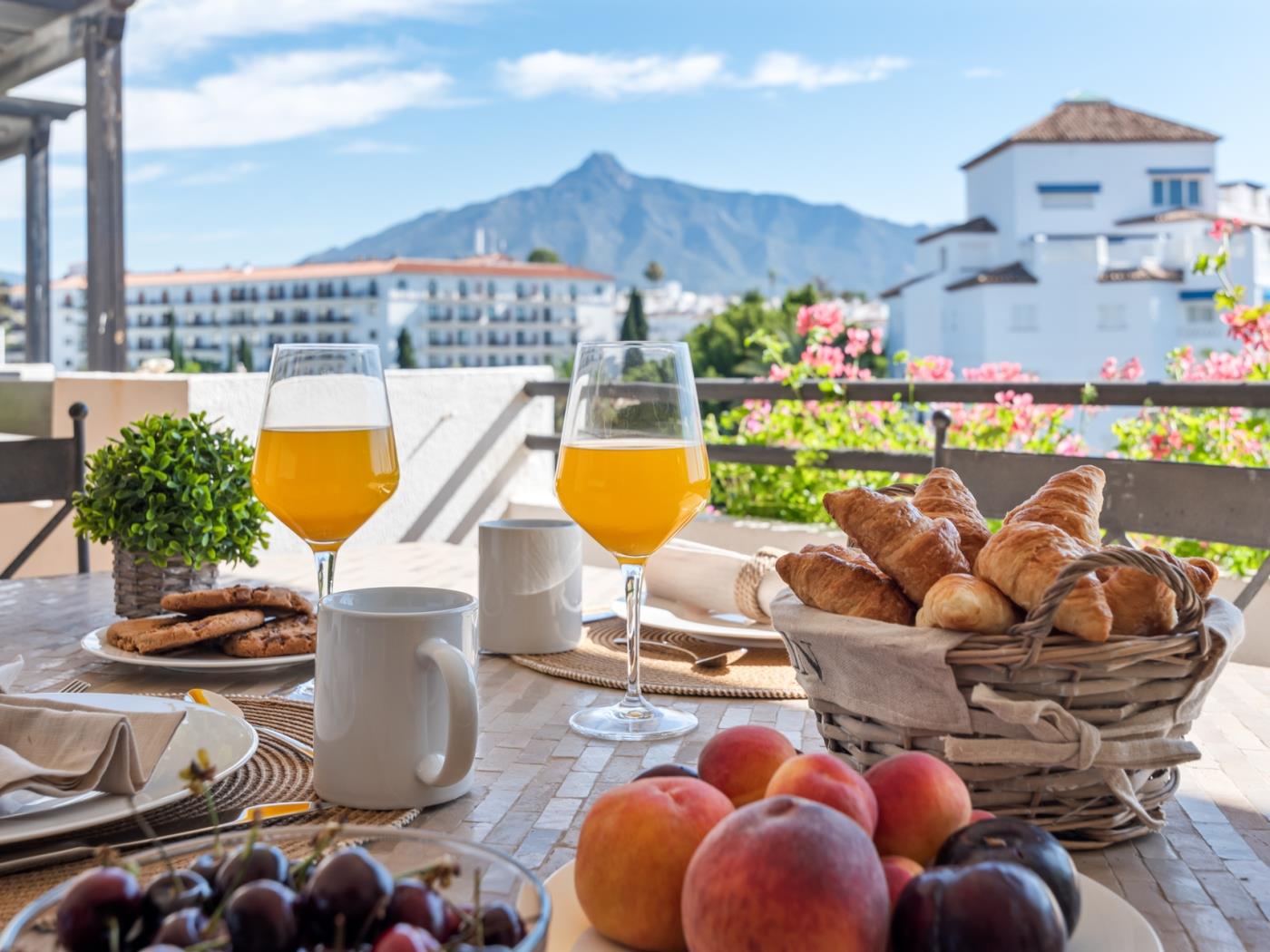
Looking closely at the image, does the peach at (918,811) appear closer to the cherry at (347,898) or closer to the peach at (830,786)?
the peach at (830,786)

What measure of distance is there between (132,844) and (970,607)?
1.61 feet

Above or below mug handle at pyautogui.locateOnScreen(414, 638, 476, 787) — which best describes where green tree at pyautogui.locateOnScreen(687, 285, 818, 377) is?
above

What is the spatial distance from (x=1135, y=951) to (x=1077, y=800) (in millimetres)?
243

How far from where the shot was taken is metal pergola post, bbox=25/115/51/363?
25.8 feet

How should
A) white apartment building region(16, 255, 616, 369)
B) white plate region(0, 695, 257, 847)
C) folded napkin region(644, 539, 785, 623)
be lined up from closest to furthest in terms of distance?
white plate region(0, 695, 257, 847) → folded napkin region(644, 539, 785, 623) → white apartment building region(16, 255, 616, 369)

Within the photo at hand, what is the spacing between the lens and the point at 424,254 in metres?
114

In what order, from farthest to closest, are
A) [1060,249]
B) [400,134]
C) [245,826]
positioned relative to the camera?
[400,134]
[1060,249]
[245,826]

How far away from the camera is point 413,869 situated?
0.40m

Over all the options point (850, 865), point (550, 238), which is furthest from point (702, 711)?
point (550, 238)

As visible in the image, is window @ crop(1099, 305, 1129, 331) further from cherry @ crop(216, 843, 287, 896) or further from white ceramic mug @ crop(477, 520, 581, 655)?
cherry @ crop(216, 843, 287, 896)

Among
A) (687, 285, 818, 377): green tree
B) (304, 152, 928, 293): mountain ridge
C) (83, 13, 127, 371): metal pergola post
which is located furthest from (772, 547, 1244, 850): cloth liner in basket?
(304, 152, 928, 293): mountain ridge

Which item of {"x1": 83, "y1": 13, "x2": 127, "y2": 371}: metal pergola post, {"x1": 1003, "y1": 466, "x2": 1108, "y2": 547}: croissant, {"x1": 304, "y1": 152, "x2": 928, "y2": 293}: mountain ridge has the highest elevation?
{"x1": 304, "y1": 152, "x2": 928, "y2": 293}: mountain ridge

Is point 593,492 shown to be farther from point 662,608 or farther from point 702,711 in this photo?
point 662,608

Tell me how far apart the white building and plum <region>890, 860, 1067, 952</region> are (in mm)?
50810
